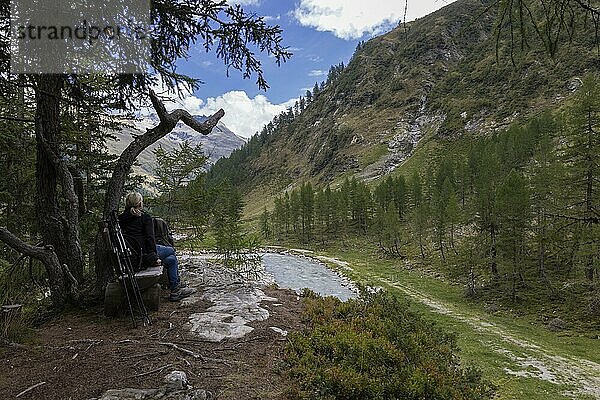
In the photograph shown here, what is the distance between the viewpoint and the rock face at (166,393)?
413 cm

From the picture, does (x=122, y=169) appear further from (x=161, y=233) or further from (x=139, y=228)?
(x=161, y=233)

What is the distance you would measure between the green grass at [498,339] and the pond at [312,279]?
2.68 metres

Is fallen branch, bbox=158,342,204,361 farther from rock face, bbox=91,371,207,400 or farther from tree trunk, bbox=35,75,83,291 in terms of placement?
tree trunk, bbox=35,75,83,291

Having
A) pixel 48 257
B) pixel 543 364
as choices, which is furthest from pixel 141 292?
pixel 543 364

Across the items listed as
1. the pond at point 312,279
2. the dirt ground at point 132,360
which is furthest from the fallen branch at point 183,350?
the pond at point 312,279

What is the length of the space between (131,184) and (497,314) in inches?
950

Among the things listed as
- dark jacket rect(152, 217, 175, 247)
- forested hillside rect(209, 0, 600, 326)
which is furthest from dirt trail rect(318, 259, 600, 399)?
dark jacket rect(152, 217, 175, 247)

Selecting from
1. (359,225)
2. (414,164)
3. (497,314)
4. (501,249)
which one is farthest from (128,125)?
(414,164)

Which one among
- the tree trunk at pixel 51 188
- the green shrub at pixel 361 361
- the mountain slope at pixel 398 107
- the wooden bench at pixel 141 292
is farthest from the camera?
the mountain slope at pixel 398 107

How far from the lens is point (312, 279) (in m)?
33.7

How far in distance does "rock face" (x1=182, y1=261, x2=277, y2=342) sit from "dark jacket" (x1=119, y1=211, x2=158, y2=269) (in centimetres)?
133

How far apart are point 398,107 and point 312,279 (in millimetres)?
121478

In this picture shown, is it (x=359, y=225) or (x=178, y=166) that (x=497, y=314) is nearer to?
(x=178, y=166)

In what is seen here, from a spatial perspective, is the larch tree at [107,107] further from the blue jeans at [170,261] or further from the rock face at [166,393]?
the rock face at [166,393]
